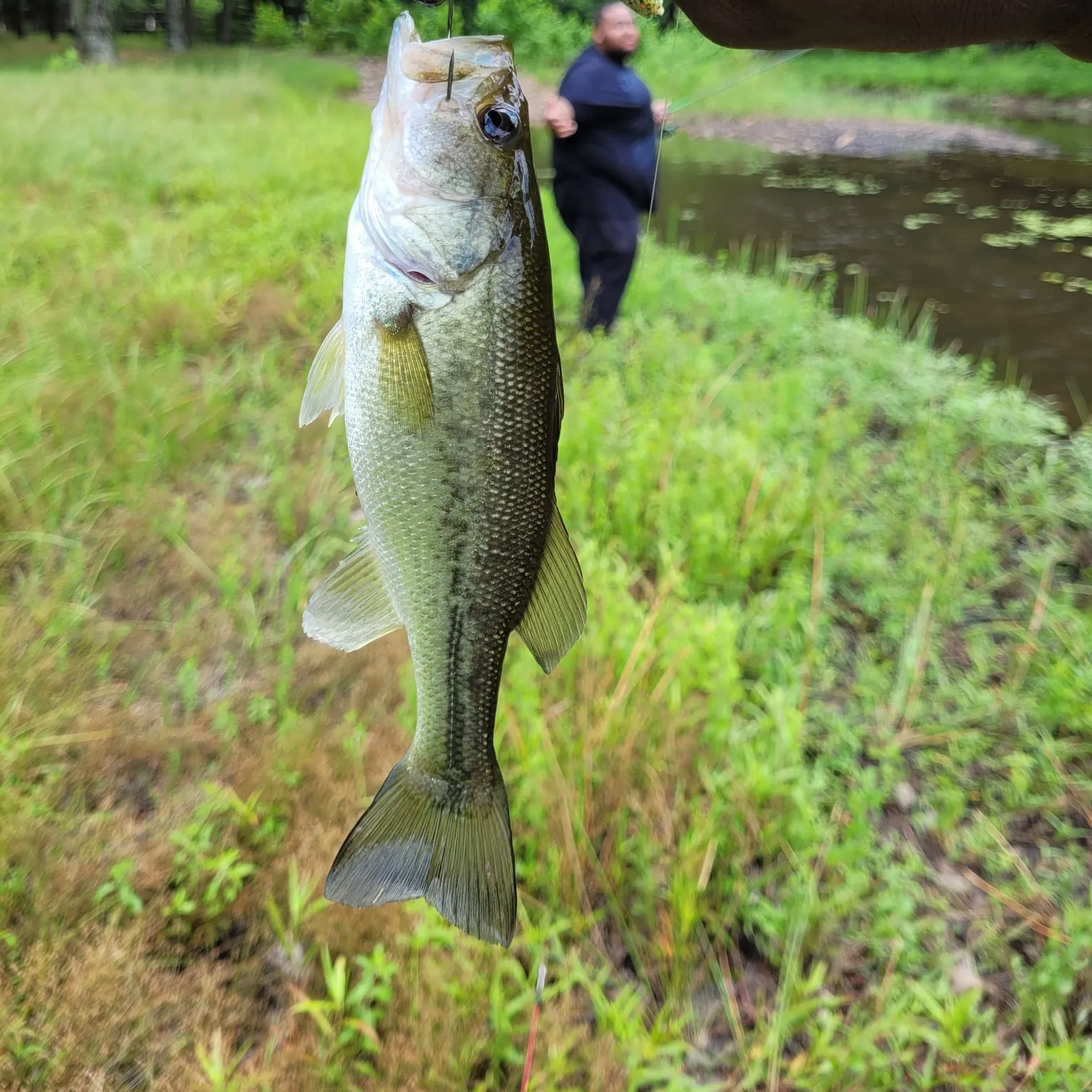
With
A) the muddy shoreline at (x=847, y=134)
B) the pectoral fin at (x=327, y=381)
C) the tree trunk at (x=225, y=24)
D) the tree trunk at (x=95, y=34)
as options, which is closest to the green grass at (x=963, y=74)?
the muddy shoreline at (x=847, y=134)

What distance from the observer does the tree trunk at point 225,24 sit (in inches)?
795

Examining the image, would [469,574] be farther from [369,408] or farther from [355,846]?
[355,846]

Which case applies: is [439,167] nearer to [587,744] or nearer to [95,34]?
[587,744]

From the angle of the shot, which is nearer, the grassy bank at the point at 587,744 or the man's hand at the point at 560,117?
the grassy bank at the point at 587,744

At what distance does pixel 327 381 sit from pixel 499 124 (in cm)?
49

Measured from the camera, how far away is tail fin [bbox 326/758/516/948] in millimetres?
1162

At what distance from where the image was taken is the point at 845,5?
120 centimetres

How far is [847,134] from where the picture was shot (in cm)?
1977

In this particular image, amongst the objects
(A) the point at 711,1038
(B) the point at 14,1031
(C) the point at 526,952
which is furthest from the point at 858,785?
(B) the point at 14,1031

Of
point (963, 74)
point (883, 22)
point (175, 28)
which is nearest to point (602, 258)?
point (883, 22)

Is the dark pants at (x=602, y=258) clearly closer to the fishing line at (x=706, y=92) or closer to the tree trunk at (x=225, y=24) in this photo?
the fishing line at (x=706, y=92)

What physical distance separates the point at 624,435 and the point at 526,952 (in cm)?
246

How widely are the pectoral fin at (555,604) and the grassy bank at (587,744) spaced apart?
1.00 metres

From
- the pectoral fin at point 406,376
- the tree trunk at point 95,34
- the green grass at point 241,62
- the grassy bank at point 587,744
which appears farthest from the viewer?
the tree trunk at point 95,34
